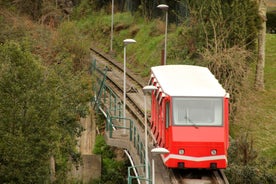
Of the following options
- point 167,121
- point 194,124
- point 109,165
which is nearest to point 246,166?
point 194,124

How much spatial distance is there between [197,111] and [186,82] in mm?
1638

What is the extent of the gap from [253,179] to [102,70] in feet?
65.0

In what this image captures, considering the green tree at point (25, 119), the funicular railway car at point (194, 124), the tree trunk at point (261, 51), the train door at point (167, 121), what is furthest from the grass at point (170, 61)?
the green tree at point (25, 119)

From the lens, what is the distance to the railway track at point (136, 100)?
2825cm

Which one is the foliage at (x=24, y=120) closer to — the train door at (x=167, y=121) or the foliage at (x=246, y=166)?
the train door at (x=167, y=121)

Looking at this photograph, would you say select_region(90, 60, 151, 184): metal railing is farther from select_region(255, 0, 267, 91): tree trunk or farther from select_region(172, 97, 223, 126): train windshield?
select_region(255, 0, 267, 91): tree trunk

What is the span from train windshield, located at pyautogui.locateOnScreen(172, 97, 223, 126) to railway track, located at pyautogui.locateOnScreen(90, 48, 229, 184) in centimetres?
211

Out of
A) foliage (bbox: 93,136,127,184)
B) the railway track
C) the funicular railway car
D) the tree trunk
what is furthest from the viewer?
the tree trunk

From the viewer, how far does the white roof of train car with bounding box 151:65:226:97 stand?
27984 millimetres

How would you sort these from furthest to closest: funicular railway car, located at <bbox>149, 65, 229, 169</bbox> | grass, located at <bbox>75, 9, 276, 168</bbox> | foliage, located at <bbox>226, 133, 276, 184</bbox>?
grass, located at <bbox>75, 9, 276, 168</bbox> < foliage, located at <bbox>226, 133, 276, 184</bbox> < funicular railway car, located at <bbox>149, 65, 229, 169</bbox>

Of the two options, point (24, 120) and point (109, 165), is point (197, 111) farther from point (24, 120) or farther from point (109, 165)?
point (109, 165)

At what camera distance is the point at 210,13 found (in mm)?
43031

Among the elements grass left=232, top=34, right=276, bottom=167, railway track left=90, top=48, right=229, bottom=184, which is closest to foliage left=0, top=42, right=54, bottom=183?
railway track left=90, top=48, right=229, bottom=184

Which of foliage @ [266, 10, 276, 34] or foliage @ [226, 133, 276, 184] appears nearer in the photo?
foliage @ [226, 133, 276, 184]
